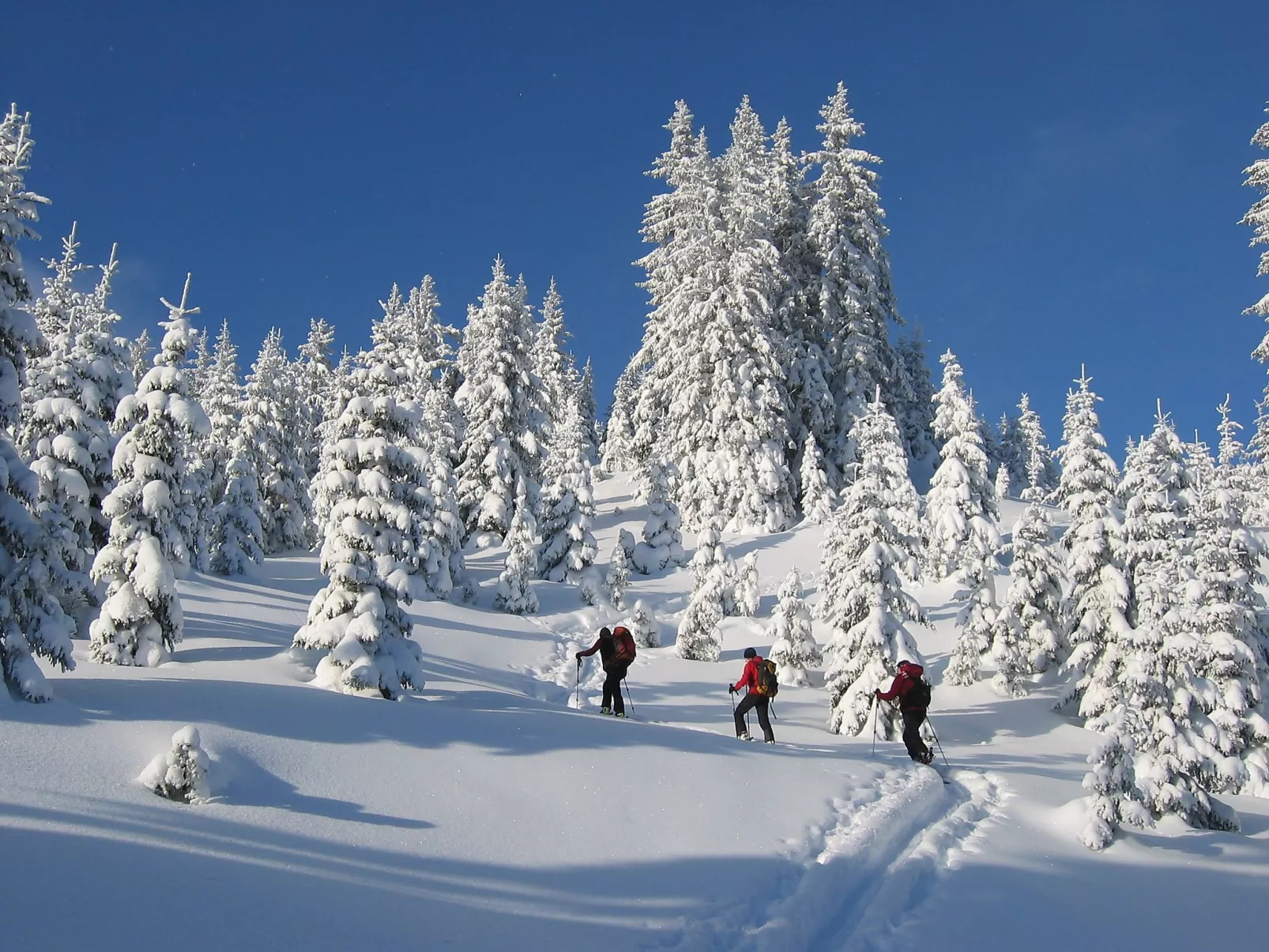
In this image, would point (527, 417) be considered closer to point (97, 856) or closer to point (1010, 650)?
point (1010, 650)

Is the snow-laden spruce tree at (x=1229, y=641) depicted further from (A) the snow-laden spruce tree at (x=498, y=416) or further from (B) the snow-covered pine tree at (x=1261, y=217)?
(A) the snow-laden spruce tree at (x=498, y=416)

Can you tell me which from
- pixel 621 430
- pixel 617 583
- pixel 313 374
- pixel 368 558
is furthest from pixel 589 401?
pixel 368 558

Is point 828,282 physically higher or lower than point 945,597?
higher

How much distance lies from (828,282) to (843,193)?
254 inches

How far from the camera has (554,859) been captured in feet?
26.0

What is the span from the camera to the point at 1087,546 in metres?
23.9

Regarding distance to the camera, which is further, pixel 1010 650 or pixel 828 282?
pixel 828 282

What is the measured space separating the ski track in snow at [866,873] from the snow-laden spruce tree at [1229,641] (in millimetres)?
8989

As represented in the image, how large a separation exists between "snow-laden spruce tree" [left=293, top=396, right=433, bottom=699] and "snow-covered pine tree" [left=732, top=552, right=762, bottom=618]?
48.7ft

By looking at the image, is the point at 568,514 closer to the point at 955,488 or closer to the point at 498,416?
Result: the point at 498,416

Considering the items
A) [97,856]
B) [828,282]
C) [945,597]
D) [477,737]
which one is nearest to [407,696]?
[477,737]

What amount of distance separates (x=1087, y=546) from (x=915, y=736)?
12.7 meters

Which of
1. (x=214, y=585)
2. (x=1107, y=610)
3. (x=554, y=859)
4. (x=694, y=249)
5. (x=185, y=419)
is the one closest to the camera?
(x=554, y=859)

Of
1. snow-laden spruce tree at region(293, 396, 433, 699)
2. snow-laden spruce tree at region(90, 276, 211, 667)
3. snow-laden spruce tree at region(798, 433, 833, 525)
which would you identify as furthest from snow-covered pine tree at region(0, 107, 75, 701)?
snow-laden spruce tree at region(798, 433, 833, 525)
